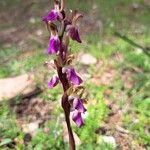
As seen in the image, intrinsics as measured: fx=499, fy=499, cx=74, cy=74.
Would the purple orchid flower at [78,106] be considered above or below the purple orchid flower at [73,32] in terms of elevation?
below

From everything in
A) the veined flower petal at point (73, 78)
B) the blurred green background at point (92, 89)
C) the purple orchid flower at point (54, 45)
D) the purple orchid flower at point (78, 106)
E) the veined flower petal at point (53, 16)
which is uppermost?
the veined flower petal at point (53, 16)

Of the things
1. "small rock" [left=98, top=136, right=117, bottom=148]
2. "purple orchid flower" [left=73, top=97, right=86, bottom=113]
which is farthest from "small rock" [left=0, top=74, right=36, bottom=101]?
"purple orchid flower" [left=73, top=97, right=86, bottom=113]

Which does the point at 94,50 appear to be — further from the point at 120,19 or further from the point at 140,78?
the point at 120,19

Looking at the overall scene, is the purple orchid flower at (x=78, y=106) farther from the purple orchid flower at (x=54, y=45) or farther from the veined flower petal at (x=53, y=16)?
the veined flower petal at (x=53, y=16)

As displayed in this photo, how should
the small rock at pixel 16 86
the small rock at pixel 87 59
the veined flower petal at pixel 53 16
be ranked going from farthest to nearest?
the small rock at pixel 87 59 < the small rock at pixel 16 86 < the veined flower petal at pixel 53 16

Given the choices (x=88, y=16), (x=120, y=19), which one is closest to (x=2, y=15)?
(x=88, y=16)

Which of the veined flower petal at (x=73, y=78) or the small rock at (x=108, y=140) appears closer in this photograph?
the veined flower petal at (x=73, y=78)

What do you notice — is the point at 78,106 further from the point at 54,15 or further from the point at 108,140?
the point at 108,140

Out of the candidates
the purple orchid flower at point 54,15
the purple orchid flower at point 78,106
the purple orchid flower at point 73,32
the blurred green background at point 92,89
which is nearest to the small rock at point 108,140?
the blurred green background at point 92,89
